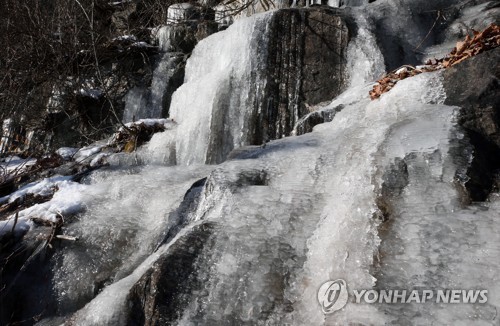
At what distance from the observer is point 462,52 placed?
97.8 inches

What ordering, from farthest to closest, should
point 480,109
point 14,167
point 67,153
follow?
point 67,153 < point 14,167 < point 480,109

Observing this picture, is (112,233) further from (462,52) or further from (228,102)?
(462,52)

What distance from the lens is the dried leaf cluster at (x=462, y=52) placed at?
2.37 metres

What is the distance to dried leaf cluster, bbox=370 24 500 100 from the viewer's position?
237 centimetres

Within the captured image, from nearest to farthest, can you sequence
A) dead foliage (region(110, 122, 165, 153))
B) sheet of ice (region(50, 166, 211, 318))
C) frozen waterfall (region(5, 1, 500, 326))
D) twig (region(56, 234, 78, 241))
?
frozen waterfall (region(5, 1, 500, 326)), sheet of ice (region(50, 166, 211, 318)), twig (region(56, 234, 78, 241)), dead foliage (region(110, 122, 165, 153))

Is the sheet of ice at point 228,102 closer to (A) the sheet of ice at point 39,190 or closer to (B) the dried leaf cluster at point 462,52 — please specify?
(A) the sheet of ice at point 39,190

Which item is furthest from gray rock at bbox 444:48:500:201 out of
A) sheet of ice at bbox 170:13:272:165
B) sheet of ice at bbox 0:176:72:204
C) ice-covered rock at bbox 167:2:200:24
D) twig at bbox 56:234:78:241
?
ice-covered rock at bbox 167:2:200:24

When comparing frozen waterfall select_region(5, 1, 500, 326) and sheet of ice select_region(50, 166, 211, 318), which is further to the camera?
sheet of ice select_region(50, 166, 211, 318)

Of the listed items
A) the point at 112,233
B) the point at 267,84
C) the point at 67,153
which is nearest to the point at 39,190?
the point at 112,233

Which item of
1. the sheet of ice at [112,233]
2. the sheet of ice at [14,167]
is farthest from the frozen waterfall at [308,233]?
the sheet of ice at [14,167]

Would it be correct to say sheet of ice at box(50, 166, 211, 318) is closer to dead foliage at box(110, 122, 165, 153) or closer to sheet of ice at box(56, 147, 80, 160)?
dead foliage at box(110, 122, 165, 153)

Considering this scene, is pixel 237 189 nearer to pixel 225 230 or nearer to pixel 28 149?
pixel 225 230

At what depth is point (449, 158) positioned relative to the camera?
1.70m

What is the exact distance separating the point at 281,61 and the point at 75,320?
3297mm
